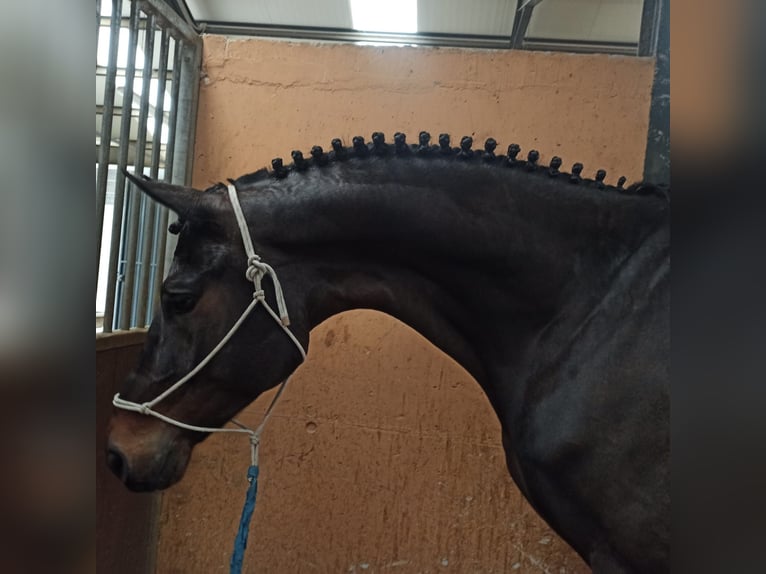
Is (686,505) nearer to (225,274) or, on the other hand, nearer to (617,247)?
(617,247)

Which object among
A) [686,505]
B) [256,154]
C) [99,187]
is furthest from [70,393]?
[256,154]

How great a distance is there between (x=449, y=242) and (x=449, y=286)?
94 millimetres

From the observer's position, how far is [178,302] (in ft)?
3.43

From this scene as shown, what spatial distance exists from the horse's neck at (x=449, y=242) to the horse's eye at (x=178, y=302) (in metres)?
0.17

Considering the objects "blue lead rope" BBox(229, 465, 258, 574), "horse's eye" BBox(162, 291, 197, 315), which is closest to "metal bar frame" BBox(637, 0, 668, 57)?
"horse's eye" BBox(162, 291, 197, 315)

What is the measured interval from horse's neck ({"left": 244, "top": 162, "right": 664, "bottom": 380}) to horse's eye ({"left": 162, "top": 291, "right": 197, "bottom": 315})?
0.57 ft

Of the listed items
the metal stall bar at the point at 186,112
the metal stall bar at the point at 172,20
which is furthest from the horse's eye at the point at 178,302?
the metal stall bar at the point at 172,20

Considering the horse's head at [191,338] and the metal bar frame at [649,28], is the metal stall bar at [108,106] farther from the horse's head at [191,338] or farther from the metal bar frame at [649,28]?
the metal bar frame at [649,28]

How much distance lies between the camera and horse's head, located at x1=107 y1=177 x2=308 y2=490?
1053 millimetres

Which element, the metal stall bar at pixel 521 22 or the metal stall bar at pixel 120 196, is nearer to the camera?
the metal stall bar at pixel 120 196

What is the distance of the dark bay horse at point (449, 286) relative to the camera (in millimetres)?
971

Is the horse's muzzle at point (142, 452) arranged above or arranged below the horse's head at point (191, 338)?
below

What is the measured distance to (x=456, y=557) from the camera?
1968 mm

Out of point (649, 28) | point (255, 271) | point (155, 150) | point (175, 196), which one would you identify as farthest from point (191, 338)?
point (649, 28)
